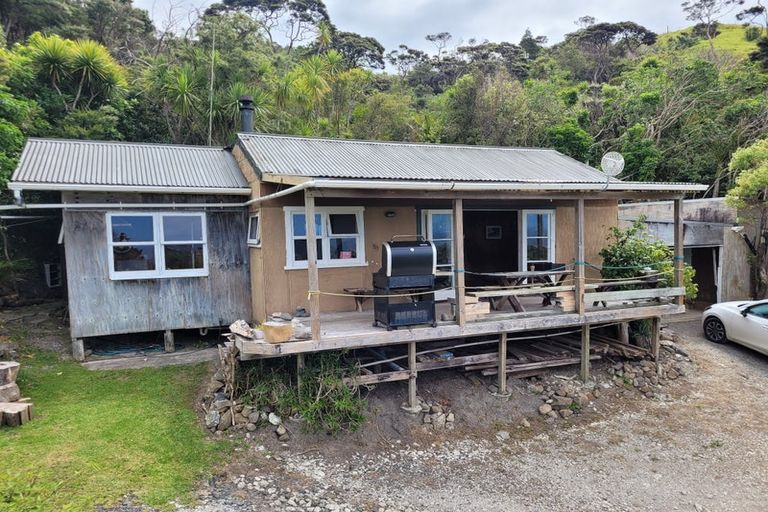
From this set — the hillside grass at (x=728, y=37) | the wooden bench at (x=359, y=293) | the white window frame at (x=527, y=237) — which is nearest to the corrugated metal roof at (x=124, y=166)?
the wooden bench at (x=359, y=293)

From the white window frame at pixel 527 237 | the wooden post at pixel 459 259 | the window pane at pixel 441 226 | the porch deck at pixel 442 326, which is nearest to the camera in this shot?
the porch deck at pixel 442 326

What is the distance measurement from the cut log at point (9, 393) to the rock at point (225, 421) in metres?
2.75

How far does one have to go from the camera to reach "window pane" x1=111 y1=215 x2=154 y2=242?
804cm

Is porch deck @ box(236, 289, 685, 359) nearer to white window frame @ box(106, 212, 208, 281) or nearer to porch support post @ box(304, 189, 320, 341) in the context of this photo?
porch support post @ box(304, 189, 320, 341)

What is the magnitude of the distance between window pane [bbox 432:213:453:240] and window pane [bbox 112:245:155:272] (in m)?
5.17

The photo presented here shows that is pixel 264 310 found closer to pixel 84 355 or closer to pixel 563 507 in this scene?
pixel 84 355

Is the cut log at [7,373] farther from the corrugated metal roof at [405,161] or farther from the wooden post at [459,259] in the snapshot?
the wooden post at [459,259]

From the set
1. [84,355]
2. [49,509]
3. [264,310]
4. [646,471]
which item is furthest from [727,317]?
[84,355]

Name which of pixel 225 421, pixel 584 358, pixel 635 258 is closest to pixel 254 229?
pixel 225 421

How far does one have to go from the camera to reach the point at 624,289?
901 centimetres

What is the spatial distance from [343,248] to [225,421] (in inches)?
143

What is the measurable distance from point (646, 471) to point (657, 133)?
1633cm

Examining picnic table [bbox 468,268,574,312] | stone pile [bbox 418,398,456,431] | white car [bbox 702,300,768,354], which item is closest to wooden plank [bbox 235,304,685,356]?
picnic table [bbox 468,268,574,312]

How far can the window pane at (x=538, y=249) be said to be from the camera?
1010 centimetres
